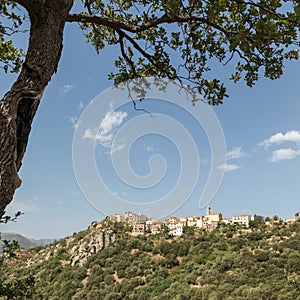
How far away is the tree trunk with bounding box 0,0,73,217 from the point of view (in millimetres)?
1767

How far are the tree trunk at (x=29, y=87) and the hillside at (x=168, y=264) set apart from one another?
33477mm

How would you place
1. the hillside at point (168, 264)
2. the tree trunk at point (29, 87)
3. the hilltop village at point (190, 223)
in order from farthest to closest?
the hilltop village at point (190, 223) < the hillside at point (168, 264) < the tree trunk at point (29, 87)

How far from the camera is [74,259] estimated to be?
210ft

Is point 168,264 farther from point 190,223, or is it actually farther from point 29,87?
point 29,87

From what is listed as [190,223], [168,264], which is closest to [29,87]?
[168,264]

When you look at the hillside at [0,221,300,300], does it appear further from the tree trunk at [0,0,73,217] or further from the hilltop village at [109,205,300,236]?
the tree trunk at [0,0,73,217]

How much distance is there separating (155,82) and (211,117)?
2.60 feet

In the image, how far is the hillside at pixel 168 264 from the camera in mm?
41250

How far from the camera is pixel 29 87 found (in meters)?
2.01

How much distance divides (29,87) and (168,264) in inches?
2336

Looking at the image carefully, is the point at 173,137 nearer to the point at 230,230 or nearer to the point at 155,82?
the point at 155,82

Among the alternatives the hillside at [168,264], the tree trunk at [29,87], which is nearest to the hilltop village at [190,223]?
the hillside at [168,264]

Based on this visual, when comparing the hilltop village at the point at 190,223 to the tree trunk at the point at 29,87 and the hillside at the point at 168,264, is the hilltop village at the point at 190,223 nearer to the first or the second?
the hillside at the point at 168,264

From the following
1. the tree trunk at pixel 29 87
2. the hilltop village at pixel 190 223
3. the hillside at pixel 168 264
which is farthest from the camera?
the hilltop village at pixel 190 223
